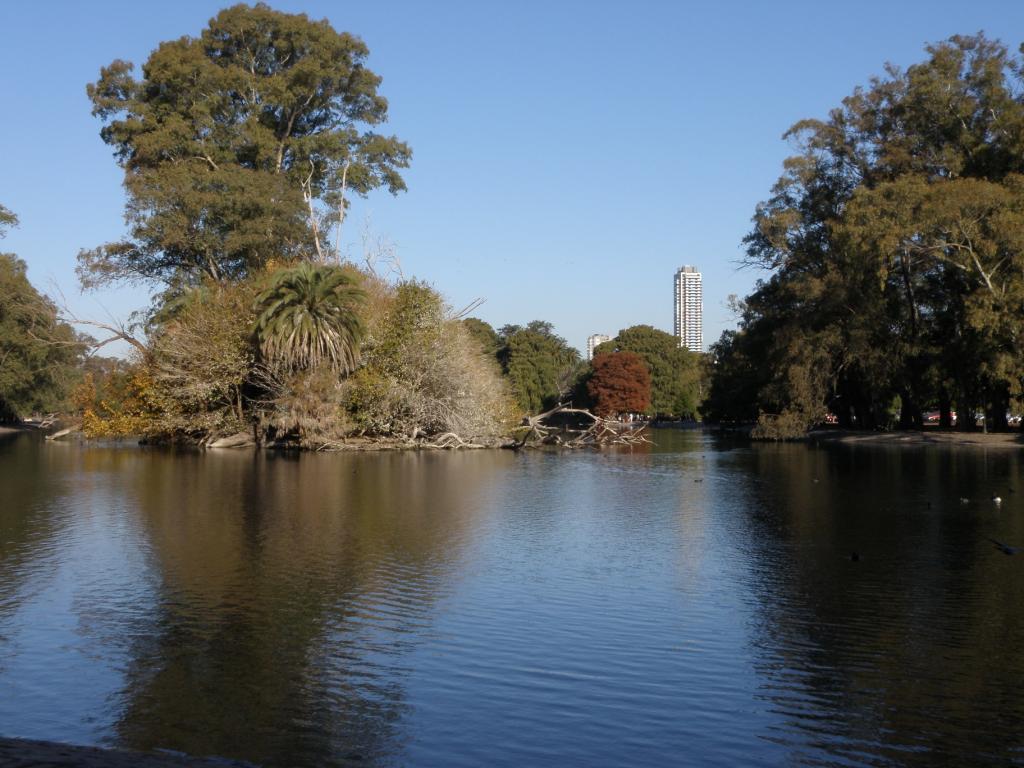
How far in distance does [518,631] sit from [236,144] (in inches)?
1818

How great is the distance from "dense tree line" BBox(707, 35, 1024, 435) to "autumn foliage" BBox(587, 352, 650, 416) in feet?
120

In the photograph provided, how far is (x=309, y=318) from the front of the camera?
39562 millimetres

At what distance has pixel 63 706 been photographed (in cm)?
773

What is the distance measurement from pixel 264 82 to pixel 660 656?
4764 centimetres

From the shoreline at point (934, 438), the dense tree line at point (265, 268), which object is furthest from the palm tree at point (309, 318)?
the shoreline at point (934, 438)

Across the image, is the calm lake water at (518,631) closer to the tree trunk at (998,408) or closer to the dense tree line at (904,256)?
the dense tree line at (904,256)

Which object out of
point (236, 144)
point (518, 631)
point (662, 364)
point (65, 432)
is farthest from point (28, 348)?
point (662, 364)

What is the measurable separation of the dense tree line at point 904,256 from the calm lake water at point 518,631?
21399mm

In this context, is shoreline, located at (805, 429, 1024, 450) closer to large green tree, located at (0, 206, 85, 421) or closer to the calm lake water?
the calm lake water

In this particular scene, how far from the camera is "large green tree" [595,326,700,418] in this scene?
107812 mm

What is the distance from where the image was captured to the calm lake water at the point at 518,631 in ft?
23.6

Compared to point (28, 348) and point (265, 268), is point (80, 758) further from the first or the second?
point (28, 348)

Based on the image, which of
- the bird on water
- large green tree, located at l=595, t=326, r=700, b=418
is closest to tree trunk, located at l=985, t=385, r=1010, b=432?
the bird on water

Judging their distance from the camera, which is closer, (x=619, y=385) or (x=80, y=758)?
(x=80, y=758)
